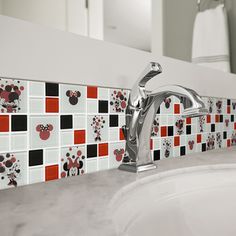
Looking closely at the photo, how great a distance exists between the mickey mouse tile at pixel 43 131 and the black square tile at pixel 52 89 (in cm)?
5

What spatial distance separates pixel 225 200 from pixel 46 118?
0.43 meters

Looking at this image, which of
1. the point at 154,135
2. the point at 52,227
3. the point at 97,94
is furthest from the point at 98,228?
the point at 154,135

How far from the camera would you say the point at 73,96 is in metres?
0.59

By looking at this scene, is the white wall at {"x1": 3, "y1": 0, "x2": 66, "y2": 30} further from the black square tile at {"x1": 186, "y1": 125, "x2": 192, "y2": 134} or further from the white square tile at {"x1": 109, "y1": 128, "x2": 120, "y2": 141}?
the black square tile at {"x1": 186, "y1": 125, "x2": 192, "y2": 134}

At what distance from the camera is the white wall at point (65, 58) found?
0.49m

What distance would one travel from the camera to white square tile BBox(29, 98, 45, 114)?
520 millimetres

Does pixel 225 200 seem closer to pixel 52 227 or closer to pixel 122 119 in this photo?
pixel 122 119

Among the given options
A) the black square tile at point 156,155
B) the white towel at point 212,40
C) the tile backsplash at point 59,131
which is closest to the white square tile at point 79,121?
the tile backsplash at point 59,131

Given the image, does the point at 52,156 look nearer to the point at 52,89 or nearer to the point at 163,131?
the point at 52,89

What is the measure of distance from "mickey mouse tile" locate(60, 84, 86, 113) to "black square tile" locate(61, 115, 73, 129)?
0.5 inches

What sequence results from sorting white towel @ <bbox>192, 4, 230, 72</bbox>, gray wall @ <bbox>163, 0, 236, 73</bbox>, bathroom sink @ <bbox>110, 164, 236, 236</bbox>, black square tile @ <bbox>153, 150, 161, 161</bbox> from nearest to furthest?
bathroom sink @ <bbox>110, 164, 236, 236</bbox>, black square tile @ <bbox>153, 150, 161, 161</bbox>, gray wall @ <bbox>163, 0, 236, 73</bbox>, white towel @ <bbox>192, 4, 230, 72</bbox>

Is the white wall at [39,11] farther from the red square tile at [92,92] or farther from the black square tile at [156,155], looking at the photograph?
the black square tile at [156,155]

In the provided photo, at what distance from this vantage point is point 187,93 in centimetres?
51

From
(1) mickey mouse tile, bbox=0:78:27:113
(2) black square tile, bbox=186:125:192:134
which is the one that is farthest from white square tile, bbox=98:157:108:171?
(2) black square tile, bbox=186:125:192:134
